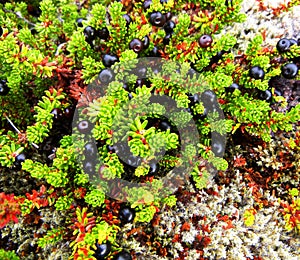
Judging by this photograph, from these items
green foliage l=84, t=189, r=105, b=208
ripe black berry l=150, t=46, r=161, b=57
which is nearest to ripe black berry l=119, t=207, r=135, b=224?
green foliage l=84, t=189, r=105, b=208

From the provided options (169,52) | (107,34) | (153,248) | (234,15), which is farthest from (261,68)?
(153,248)

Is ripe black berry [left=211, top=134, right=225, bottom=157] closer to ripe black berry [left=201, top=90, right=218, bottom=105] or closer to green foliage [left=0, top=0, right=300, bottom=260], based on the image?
green foliage [left=0, top=0, right=300, bottom=260]

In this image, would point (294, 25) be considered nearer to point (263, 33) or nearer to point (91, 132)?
point (263, 33)

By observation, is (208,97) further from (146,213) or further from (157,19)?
(146,213)

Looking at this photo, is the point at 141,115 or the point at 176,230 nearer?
the point at 141,115

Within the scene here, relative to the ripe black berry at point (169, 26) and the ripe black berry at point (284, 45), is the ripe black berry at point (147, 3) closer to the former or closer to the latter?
the ripe black berry at point (169, 26)

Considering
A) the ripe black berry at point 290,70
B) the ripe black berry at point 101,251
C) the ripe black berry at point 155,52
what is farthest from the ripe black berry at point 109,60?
the ripe black berry at point 290,70
